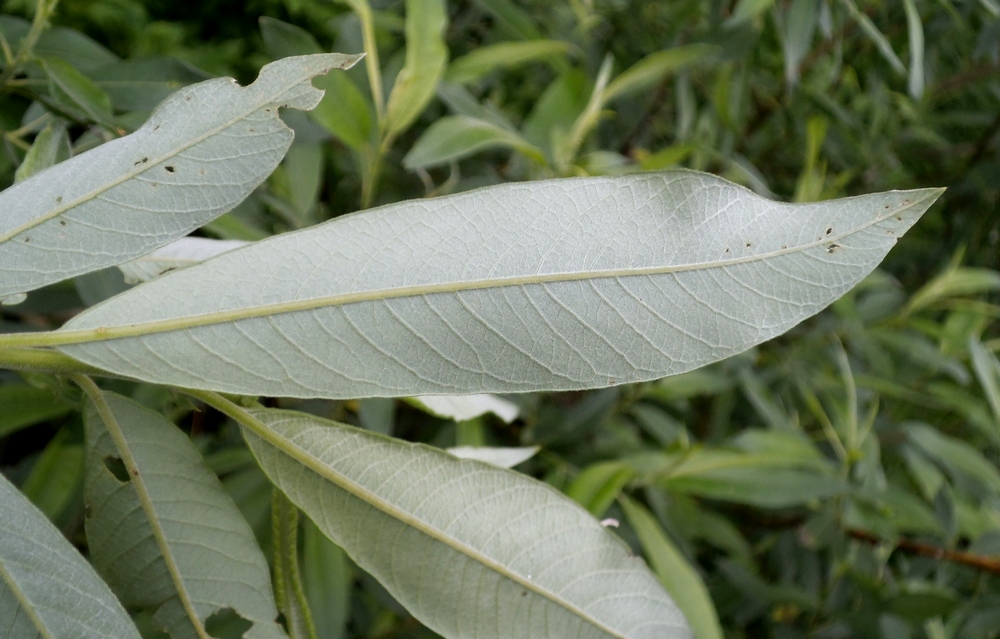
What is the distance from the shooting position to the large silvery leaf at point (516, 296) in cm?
31

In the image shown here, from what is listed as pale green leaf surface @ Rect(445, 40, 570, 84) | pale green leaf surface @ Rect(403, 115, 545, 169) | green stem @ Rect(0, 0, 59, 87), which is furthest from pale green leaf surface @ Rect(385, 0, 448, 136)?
green stem @ Rect(0, 0, 59, 87)

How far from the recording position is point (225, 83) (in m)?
0.33

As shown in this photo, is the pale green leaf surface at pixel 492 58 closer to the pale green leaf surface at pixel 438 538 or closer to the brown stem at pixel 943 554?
the pale green leaf surface at pixel 438 538

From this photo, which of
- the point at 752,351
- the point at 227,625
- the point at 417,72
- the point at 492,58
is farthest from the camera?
the point at 752,351

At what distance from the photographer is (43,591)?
303mm

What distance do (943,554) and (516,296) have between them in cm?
92

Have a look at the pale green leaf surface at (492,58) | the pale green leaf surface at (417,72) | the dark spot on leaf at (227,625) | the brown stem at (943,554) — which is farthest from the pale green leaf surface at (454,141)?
the brown stem at (943,554)

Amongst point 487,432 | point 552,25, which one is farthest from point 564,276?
point 552,25

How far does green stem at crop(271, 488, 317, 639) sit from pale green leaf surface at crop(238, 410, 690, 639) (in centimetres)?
4

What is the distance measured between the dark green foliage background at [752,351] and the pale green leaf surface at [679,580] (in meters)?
0.05

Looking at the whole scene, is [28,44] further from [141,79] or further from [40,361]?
[40,361]

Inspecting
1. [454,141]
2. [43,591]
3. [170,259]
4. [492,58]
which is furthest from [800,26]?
[43,591]

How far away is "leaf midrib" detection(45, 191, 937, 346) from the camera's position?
0.31 m

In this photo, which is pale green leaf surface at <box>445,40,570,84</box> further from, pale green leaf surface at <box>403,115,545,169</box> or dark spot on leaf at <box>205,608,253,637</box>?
dark spot on leaf at <box>205,608,253,637</box>
